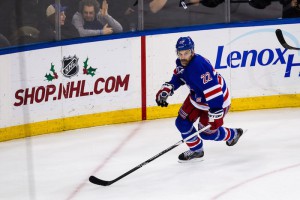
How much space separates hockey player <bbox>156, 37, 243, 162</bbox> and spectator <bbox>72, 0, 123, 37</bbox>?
5.24ft

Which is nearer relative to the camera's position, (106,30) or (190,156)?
(190,156)

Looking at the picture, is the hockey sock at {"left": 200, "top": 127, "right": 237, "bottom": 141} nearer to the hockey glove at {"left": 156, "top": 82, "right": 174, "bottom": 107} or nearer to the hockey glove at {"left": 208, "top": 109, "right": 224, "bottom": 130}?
the hockey glove at {"left": 208, "top": 109, "right": 224, "bottom": 130}

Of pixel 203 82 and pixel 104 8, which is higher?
pixel 104 8

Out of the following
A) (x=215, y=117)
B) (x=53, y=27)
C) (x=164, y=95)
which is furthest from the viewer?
(x=53, y=27)

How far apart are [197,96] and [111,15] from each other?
Result: 1862mm

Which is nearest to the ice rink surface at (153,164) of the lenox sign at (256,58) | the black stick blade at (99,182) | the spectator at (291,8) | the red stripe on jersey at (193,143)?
the black stick blade at (99,182)

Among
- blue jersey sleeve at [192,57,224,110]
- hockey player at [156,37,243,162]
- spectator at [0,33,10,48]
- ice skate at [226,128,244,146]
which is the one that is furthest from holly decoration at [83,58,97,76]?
blue jersey sleeve at [192,57,224,110]

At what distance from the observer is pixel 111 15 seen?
8656 millimetres

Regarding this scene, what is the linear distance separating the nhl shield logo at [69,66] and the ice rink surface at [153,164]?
585 millimetres

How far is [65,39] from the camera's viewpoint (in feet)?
27.7

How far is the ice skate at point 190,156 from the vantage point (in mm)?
7480

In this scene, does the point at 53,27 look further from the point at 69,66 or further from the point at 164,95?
the point at 164,95

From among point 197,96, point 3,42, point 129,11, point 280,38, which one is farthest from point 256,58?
point 3,42

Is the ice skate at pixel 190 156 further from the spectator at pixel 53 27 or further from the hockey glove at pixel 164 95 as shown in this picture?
the spectator at pixel 53 27
